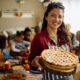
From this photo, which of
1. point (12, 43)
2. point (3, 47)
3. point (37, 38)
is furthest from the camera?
point (12, 43)

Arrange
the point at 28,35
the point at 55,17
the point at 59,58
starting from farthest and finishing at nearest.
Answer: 1. the point at 28,35
2. the point at 55,17
3. the point at 59,58

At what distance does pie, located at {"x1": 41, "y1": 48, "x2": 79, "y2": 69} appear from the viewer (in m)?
1.10

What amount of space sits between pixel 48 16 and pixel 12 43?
103 inches

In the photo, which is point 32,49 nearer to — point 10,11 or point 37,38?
point 37,38

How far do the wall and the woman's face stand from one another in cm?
428

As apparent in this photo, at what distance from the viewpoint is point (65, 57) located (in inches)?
48.7

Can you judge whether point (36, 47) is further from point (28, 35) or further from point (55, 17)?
point (28, 35)

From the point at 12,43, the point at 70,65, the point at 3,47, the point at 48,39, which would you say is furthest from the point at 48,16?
the point at 12,43

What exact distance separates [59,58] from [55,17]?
0.31 metres

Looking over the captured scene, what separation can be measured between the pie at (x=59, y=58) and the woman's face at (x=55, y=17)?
182 millimetres

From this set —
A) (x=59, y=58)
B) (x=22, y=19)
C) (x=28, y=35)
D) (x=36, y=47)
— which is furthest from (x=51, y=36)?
(x=22, y=19)

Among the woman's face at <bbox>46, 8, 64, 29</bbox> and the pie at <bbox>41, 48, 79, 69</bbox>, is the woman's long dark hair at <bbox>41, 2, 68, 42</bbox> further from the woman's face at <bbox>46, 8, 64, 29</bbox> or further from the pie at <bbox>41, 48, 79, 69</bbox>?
the pie at <bbox>41, 48, 79, 69</bbox>

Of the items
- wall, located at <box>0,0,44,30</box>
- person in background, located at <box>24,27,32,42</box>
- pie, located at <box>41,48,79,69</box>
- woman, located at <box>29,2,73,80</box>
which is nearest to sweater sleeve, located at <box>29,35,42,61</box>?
woman, located at <box>29,2,73,80</box>

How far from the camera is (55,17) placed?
1365 mm
